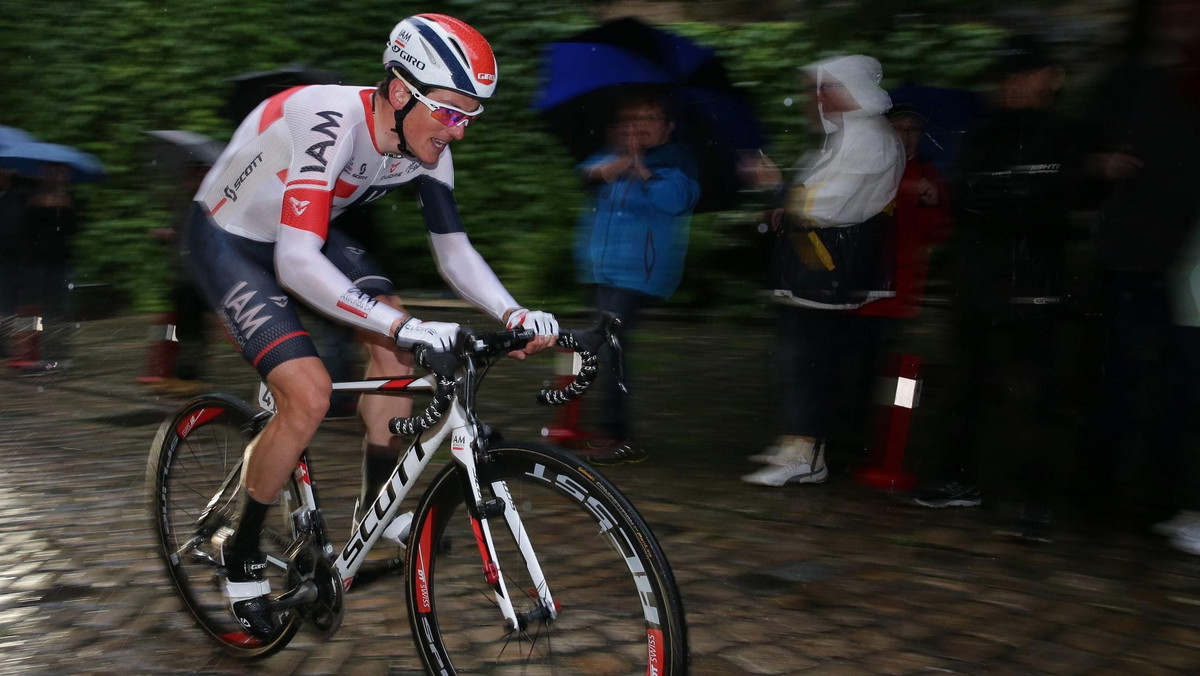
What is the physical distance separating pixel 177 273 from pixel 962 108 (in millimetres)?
4977

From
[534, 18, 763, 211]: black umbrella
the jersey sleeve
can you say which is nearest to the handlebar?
the jersey sleeve

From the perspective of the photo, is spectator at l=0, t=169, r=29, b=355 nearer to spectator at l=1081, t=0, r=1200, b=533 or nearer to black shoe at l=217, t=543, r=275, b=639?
black shoe at l=217, t=543, r=275, b=639

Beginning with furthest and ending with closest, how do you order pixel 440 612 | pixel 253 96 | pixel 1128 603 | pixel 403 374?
pixel 253 96
pixel 1128 603
pixel 403 374
pixel 440 612

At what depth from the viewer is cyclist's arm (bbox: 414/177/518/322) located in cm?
397

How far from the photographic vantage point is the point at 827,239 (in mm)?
6027

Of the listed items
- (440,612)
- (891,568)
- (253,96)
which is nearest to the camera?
(440,612)

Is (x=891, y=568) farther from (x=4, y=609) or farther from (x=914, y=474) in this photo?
(x=4, y=609)

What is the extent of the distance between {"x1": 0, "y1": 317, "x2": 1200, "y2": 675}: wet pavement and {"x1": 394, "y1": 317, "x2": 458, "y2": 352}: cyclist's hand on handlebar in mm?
1289

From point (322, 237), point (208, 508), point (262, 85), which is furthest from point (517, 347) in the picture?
point (262, 85)

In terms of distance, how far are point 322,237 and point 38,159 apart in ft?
24.1

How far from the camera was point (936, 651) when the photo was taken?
14.0 ft

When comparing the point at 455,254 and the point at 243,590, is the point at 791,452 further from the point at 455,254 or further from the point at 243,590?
the point at 243,590

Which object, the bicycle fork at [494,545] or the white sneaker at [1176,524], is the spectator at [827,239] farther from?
the bicycle fork at [494,545]

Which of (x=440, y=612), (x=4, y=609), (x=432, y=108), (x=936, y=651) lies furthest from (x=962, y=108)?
(x=4, y=609)
